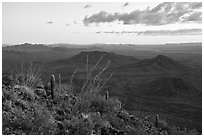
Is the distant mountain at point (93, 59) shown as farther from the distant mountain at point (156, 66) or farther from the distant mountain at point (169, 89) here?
the distant mountain at point (169, 89)

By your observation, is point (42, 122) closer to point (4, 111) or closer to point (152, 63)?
point (4, 111)

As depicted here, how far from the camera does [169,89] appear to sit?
51344 mm

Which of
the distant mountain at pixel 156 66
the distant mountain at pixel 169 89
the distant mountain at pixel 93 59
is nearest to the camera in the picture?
the distant mountain at pixel 169 89

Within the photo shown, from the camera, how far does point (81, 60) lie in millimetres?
110125

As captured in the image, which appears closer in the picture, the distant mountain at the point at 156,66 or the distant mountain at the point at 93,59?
the distant mountain at the point at 156,66

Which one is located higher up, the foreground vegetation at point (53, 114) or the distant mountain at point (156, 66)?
the foreground vegetation at point (53, 114)

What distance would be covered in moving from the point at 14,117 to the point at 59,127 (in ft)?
2.59

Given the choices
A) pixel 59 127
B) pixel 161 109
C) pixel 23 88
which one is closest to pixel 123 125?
pixel 59 127

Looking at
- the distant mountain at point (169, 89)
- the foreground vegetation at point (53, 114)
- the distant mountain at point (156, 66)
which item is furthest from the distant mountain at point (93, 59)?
the foreground vegetation at point (53, 114)

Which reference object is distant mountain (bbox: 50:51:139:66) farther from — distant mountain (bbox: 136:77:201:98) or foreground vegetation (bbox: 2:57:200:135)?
foreground vegetation (bbox: 2:57:200:135)

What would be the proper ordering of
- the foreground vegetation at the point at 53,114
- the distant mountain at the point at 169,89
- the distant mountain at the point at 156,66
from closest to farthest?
the foreground vegetation at the point at 53,114, the distant mountain at the point at 169,89, the distant mountain at the point at 156,66

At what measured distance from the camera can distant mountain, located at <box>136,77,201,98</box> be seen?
48.8 meters

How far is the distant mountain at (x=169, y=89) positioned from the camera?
48844 mm

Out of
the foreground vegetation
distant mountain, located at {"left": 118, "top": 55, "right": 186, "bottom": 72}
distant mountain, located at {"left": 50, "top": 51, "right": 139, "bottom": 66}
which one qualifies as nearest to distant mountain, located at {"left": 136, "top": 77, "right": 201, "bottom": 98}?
distant mountain, located at {"left": 118, "top": 55, "right": 186, "bottom": 72}
